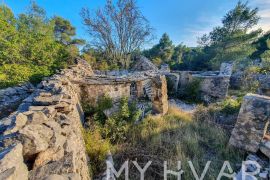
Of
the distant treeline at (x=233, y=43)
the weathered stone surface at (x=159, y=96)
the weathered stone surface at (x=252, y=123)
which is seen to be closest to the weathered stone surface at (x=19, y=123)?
the weathered stone surface at (x=252, y=123)

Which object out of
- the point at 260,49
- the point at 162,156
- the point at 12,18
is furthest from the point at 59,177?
the point at 260,49

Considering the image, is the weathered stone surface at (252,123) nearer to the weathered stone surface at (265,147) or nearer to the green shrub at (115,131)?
the weathered stone surface at (265,147)

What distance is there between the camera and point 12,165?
2.65ft

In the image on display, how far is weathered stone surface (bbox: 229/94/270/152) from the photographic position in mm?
3064

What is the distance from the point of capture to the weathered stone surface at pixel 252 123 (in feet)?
10.1

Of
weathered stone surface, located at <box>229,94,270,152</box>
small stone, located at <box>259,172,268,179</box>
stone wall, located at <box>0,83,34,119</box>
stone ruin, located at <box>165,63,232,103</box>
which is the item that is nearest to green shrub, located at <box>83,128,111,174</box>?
stone wall, located at <box>0,83,34,119</box>

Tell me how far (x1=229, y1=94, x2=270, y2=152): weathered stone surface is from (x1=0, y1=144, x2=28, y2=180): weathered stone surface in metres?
4.06

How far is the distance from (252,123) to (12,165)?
4.20 meters

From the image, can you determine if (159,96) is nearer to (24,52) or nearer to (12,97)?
(12,97)

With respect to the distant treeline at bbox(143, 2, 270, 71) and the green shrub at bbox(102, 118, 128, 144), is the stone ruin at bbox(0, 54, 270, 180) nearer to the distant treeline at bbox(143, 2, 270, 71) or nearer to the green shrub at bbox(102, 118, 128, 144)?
the green shrub at bbox(102, 118, 128, 144)

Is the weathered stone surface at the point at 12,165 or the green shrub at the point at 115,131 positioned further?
the green shrub at the point at 115,131

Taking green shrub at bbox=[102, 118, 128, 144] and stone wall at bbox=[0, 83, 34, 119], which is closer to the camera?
stone wall at bbox=[0, 83, 34, 119]

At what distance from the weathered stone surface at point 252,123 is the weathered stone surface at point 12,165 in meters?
4.06

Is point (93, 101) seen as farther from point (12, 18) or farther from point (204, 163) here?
point (12, 18)
